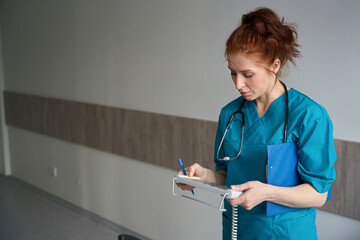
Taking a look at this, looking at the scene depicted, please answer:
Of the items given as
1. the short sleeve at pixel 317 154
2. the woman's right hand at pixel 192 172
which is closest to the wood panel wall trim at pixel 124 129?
the woman's right hand at pixel 192 172

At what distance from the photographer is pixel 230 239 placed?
151cm

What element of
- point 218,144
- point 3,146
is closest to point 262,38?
point 218,144

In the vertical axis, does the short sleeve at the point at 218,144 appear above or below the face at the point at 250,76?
below

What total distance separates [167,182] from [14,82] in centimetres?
279

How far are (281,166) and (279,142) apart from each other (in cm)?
9

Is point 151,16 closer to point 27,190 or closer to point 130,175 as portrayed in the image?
point 130,175

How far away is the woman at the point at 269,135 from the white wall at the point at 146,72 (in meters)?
0.74

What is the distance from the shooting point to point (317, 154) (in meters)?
1.29

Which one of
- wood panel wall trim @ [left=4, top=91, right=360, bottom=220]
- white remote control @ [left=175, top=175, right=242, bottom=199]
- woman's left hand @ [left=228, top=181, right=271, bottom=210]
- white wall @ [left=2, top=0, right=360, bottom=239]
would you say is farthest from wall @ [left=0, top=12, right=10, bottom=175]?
woman's left hand @ [left=228, top=181, right=271, bottom=210]

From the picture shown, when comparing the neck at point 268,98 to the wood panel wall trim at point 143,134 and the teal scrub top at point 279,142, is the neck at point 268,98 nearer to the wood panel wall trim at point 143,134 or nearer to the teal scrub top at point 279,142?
the teal scrub top at point 279,142

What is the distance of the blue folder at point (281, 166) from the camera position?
51.9 inches

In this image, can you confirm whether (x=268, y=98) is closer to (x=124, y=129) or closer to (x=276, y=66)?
(x=276, y=66)

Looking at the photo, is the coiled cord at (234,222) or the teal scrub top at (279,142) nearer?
the teal scrub top at (279,142)

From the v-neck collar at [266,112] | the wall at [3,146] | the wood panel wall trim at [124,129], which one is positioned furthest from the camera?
the wall at [3,146]
